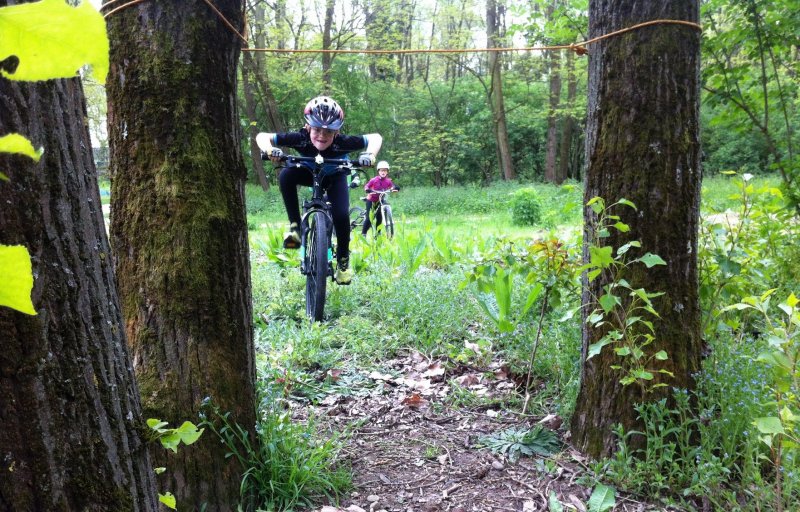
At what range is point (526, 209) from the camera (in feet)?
42.1

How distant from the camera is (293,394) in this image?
3.17 meters

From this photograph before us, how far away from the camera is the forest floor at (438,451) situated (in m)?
2.30

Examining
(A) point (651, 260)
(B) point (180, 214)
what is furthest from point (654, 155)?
(B) point (180, 214)

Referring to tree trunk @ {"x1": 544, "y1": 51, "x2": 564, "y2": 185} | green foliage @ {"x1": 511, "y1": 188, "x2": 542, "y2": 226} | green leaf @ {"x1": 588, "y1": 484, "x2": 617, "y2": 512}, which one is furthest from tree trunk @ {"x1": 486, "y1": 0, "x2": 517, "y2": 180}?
green leaf @ {"x1": 588, "y1": 484, "x2": 617, "y2": 512}

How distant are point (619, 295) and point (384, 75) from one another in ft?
96.5

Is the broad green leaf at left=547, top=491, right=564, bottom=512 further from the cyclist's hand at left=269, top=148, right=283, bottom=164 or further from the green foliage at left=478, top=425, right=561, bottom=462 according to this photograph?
the cyclist's hand at left=269, top=148, right=283, bottom=164

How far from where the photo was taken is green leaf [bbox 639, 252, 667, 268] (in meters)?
2.10

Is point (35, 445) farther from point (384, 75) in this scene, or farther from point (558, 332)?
point (384, 75)

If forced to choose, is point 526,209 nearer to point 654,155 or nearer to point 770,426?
point 654,155

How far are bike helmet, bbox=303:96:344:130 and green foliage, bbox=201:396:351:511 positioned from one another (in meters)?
2.86

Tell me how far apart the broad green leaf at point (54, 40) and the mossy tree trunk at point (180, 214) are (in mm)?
1710

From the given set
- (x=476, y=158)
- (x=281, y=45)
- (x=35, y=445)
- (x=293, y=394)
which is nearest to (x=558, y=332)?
(x=293, y=394)

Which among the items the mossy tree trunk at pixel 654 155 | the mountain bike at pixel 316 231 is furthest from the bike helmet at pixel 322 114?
the mossy tree trunk at pixel 654 155

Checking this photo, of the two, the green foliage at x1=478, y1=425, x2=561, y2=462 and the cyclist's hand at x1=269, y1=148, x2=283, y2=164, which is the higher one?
the cyclist's hand at x1=269, y1=148, x2=283, y2=164
